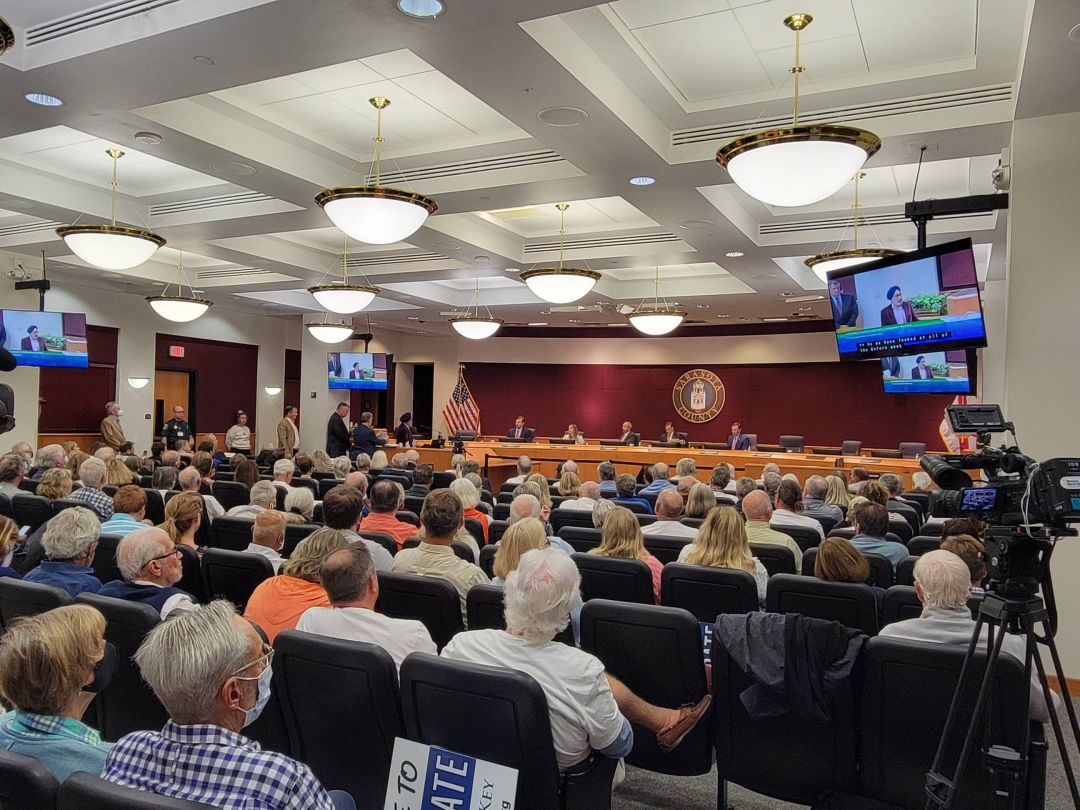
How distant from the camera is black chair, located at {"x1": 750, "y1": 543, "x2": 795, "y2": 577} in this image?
4430 millimetres

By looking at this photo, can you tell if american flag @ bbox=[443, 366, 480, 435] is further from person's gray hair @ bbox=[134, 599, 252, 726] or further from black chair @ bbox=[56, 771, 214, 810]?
black chair @ bbox=[56, 771, 214, 810]

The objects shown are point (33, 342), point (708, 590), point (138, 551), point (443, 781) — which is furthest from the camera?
point (33, 342)

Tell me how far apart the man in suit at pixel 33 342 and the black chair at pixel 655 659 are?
→ 10908 millimetres

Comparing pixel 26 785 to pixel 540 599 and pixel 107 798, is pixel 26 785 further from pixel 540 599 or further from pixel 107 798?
pixel 540 599

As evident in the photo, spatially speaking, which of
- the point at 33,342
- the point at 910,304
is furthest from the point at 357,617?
the point at 33,342

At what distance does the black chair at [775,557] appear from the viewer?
174 inches

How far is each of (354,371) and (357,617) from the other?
45.4 feet

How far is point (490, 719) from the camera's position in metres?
2.03

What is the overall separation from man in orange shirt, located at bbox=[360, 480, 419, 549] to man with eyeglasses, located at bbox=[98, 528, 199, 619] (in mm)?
2089

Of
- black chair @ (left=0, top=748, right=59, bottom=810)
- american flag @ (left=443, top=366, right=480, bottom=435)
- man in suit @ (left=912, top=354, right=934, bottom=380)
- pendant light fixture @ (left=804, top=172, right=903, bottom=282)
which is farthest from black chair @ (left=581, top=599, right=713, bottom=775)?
american flag @ (left=443, top=366, right=480, bottom=435)

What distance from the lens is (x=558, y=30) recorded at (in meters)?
4.44

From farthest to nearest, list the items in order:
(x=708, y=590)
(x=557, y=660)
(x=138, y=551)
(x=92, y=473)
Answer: (x=92, y=473), (x=708, y=590), (x=138, y=551), (x=557, y=660)

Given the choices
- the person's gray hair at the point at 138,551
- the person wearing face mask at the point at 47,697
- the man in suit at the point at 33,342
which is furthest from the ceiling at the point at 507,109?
the person wearing face mask at the point at 47,697

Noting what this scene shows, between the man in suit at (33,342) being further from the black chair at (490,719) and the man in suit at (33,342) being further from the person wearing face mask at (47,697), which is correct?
the black chair at (490,719)
